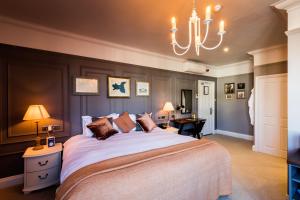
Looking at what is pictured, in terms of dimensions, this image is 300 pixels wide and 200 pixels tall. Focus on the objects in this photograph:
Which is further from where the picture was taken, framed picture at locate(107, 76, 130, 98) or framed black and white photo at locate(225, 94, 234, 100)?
framed black and white photo at locate(225, 94, 234, 100)

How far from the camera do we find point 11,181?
2449 millimetres

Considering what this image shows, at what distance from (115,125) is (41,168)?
1358 mm

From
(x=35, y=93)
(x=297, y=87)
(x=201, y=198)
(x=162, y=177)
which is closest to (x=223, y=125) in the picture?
(x=297, y=87)

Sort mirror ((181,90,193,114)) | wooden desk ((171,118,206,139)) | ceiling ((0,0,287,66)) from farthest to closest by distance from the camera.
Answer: mirror ((181,90,193,114))
wooden desk ((171,118,206,139))
ceiling ((0,0,287,66))

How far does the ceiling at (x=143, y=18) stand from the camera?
81.3 inches

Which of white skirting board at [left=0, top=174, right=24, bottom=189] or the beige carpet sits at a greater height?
white skirting board at [left=0, top=174, right=24, bottom=189]

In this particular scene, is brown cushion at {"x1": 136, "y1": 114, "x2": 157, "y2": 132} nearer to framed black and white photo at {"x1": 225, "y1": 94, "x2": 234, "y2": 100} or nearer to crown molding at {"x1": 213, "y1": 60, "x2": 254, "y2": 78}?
framed black and white photo at {"x1": 225, "y1": 94, "x2": 234, "y2": 100}

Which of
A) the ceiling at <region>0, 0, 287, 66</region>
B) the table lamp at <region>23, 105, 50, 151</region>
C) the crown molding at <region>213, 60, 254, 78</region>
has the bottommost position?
the table lamp at <region>23, 105, 50, 151</region>

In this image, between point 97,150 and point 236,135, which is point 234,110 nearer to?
point 236,135

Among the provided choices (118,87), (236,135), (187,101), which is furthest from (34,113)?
(236,135)

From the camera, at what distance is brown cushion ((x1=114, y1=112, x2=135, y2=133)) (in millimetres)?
3064

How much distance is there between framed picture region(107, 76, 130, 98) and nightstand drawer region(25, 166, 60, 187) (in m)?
1.75

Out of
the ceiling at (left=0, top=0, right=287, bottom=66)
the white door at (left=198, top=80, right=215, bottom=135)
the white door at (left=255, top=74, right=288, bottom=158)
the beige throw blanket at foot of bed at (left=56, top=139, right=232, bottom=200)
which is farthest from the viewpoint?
the white door at (left=198, top=80, right=215, bottom=135)

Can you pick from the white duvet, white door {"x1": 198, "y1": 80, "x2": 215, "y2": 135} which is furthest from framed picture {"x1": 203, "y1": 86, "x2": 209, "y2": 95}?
the white duvet
